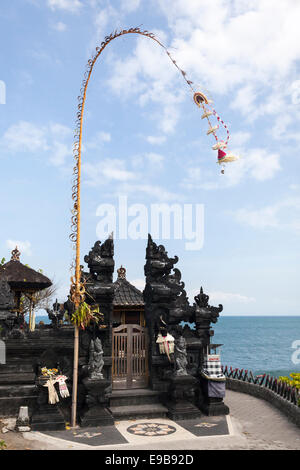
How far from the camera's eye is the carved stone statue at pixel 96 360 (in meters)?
13.3

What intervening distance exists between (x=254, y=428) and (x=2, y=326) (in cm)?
972

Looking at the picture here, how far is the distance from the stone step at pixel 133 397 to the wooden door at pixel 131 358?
59 centimetres

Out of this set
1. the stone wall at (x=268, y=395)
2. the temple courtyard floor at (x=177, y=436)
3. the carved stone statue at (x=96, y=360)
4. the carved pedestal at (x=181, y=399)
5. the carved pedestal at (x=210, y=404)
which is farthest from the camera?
the carved pedestal at (x=210, y=404)

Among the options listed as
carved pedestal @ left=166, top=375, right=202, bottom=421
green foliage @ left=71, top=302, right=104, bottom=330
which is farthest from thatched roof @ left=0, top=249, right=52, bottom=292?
carved pedestal @ left=166, top=375, right=202, bottom=421

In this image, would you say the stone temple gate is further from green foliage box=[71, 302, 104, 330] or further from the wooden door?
green foliage box=[71, 302, 104, 330]

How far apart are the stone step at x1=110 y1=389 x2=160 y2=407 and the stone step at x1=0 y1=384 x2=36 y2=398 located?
112 inches

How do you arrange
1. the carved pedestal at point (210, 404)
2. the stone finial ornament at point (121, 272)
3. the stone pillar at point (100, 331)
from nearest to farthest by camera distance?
the stone pillar at point (100, 331), the carved pedestal at point (210, 404), the stone finial ornament at point (121, 272)

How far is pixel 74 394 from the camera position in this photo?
12711 millimetres

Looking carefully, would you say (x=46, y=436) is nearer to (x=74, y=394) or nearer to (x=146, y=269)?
(x=74, y=394)

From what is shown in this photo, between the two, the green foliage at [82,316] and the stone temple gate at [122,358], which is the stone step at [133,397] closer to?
the stone temple gate at [122,358]

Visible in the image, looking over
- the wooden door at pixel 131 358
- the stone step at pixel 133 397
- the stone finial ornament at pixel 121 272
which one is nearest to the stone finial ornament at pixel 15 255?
the stone finial ornament at pixel 121 272

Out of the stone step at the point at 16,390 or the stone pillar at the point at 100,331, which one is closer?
the stone pillar at the point at 100,331

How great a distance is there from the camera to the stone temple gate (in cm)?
1334
